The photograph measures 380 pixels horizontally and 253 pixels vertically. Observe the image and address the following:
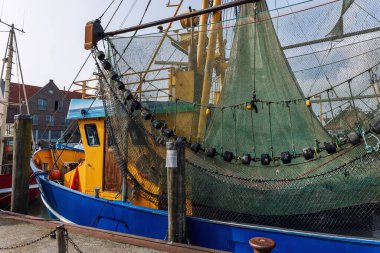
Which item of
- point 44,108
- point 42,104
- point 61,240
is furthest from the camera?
point 44,108

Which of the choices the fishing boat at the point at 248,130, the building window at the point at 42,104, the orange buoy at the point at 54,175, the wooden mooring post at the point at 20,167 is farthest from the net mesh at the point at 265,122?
the building window at the point at 42,104

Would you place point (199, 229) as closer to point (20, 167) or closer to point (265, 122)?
point (265, 122)

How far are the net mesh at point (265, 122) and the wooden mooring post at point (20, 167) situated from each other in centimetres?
253

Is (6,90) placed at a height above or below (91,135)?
above

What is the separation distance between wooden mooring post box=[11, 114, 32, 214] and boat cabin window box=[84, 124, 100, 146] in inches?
52.9

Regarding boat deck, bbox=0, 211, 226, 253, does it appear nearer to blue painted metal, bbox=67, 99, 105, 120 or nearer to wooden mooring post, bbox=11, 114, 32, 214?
wooden mooring post, bbox=11, 114, 32, 214

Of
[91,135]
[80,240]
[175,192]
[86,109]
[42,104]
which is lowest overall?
[80,240]

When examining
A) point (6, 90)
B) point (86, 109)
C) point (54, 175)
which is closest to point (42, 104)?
point (6, 90)

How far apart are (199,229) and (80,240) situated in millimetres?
1771

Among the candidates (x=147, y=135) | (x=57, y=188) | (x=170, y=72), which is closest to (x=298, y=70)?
(x=170, y=72)

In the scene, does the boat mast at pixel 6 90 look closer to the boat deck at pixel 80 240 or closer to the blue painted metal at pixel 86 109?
the blue painted metal at pixel 86 109

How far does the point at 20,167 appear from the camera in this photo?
6.30 m

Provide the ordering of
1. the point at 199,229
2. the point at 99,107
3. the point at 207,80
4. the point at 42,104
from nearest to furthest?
the point at 199,229
the point at 207,80
the point at 99,107
the point at 42,104

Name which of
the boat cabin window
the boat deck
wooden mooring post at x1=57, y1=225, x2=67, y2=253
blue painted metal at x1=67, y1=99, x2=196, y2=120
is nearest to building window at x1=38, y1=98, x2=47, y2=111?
blue painted metal at x1=67, y1=99, x2=196, y2=120
